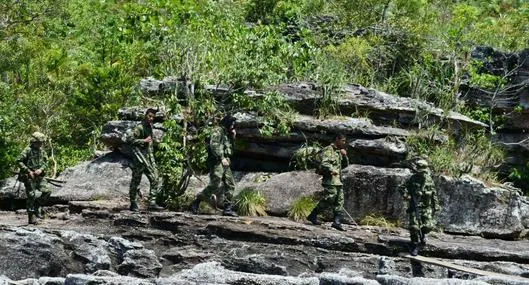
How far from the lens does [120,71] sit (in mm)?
22125

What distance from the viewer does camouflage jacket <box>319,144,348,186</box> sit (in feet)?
51.4

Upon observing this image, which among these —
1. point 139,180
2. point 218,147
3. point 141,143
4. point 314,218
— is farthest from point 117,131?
point 314,218

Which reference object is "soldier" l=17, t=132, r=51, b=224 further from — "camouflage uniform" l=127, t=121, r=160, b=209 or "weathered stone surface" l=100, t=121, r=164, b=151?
"weathered stone surface" l=100, t=121, r=164, b=151

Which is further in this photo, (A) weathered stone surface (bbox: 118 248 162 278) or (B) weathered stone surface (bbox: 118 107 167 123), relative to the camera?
(B) weathered stone surface (bbox: 118 107 167 123)

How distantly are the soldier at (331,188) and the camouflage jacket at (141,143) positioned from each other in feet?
11.4

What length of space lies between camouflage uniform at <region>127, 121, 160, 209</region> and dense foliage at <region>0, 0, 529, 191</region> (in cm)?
61

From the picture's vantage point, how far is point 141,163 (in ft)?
53.8

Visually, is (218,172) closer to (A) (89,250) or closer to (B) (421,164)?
(A) (89,250)

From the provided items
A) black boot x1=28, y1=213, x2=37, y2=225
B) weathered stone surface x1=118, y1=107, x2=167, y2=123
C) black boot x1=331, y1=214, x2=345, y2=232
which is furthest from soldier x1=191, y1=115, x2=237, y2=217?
black boot x1=28, y1=213, x2=37, y2=225

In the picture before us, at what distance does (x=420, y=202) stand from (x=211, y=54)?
232 inches

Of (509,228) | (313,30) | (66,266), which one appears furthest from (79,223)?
(313,30)

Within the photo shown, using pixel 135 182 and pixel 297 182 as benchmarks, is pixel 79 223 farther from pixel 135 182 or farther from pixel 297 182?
pixel 297 182

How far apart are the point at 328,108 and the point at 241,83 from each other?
2.06 meters

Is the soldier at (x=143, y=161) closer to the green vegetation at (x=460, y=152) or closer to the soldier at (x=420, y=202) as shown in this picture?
the soldier at (x=420, y=202)
